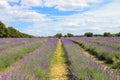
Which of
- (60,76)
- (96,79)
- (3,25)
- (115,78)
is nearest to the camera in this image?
(115,78)

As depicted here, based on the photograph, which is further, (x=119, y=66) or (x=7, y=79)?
(x=119, y=66)

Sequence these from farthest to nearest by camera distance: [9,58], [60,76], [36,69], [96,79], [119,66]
→ [9,58] → [119,66] → [60,76] → [36,69] → [96,79]

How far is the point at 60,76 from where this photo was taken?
9547 millimetres

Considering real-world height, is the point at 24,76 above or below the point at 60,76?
above

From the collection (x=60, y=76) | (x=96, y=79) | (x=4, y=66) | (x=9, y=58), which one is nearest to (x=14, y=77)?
(x=96, y=79)

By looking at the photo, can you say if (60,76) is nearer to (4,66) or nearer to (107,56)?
(4,66)

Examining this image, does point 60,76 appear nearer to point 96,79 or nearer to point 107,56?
point 96,79

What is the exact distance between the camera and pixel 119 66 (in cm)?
1100

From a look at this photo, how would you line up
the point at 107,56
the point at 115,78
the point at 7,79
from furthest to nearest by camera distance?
1. the point at 107,56
2. the point at 115,78
3. the point at 7,79

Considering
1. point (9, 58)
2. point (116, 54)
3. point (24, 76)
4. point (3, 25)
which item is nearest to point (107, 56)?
point (116, 54)

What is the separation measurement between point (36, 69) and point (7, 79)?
237 cm

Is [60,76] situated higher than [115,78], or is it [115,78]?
[115,78]

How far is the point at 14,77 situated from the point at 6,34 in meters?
64.0

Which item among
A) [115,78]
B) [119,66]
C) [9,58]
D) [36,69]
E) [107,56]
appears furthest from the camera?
[107,56]
